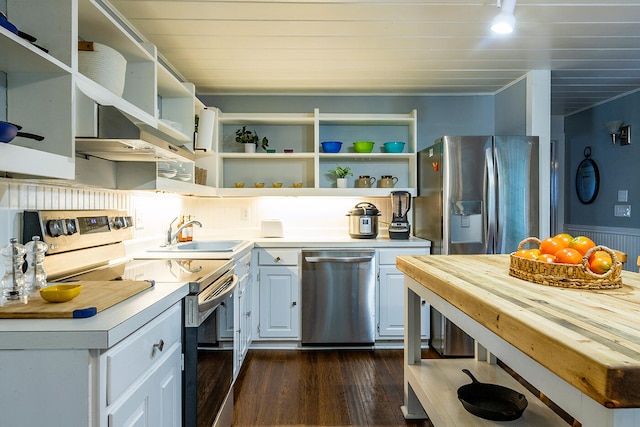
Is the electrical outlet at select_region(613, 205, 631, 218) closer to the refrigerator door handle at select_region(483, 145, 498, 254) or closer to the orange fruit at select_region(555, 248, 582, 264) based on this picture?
the refrigerator door handle at select_region(483, 145, 498, 254)

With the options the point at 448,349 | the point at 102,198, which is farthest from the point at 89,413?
the point at 448,349

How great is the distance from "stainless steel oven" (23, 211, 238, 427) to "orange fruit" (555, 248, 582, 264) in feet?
4.47

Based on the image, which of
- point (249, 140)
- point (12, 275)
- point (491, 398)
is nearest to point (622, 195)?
Result: point (491, 398)

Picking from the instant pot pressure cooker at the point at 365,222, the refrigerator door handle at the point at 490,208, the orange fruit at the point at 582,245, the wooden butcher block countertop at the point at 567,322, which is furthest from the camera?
the instant pot pressure cooker at the point at 365,222

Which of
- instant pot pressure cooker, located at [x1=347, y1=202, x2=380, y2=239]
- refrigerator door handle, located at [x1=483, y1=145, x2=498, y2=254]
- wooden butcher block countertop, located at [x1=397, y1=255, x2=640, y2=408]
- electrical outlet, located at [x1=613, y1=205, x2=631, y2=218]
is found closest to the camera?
wooden butcher block countertop, located at [x1=397, y1=255, x2=640, y2=408]

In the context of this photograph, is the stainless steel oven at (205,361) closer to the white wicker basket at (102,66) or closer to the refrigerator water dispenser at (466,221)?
the white wicker basket at (102,66)

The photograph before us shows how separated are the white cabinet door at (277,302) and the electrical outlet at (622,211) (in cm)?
336

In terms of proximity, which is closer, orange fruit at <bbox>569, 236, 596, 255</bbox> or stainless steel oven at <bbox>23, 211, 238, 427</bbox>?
orange fruit at <bbox>569, 236, 596, 255</bbox>

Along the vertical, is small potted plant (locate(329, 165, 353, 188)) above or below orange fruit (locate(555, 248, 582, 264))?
above

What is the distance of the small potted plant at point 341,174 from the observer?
368 centimetres

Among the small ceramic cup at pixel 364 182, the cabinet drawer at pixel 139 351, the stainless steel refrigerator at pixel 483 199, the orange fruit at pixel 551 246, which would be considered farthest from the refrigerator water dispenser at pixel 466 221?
the cabinet drawer at pixel 139 351

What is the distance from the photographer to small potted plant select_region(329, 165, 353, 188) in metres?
3.68

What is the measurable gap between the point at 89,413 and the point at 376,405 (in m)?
1.77

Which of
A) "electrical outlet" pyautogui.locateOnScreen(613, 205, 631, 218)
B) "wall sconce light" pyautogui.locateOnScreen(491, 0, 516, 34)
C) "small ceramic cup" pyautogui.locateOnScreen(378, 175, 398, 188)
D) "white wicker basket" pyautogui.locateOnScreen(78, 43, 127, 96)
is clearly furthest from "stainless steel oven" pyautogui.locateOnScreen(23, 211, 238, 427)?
"electrical outlet" pyautogui.locateOnScreen(613, 205, 631, 218)
